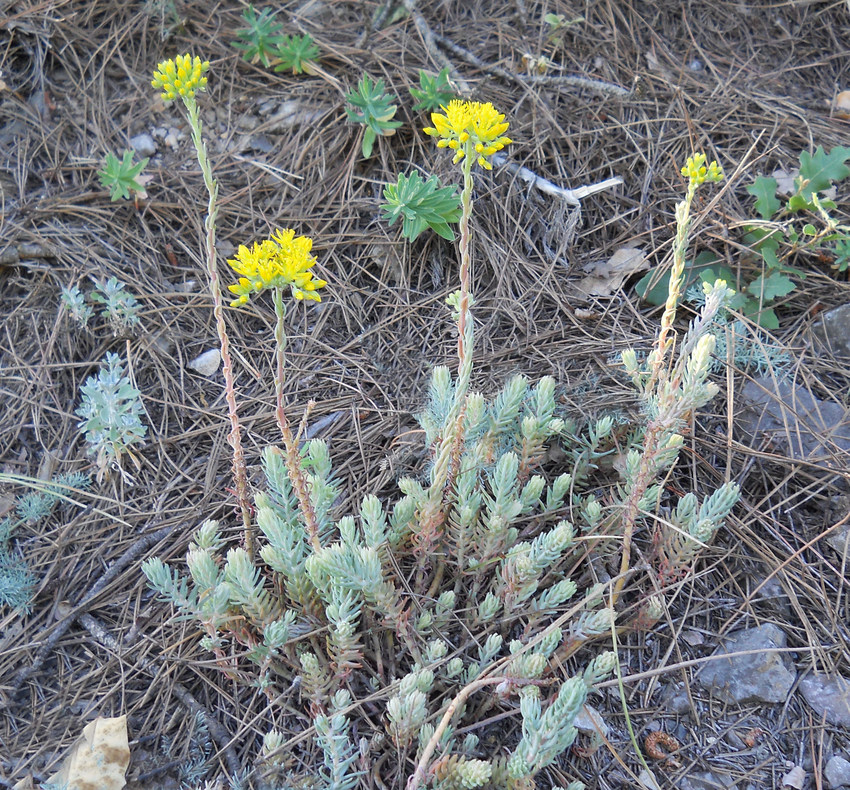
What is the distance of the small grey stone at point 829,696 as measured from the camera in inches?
77.4

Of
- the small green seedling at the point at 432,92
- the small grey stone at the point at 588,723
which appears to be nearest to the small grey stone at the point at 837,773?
the small grey stone at the point at 588,723

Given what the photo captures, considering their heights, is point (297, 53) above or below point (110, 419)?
above

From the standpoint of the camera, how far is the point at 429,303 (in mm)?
3018

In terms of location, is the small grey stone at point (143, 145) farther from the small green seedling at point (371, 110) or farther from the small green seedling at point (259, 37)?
the small green seedling at point (371, 110)

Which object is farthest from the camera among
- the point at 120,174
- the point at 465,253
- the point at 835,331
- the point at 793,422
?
the point at 120,174

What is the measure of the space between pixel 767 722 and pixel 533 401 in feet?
3.89

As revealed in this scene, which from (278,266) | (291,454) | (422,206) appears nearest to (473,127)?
(278,266)

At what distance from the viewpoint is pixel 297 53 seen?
11.0 feet

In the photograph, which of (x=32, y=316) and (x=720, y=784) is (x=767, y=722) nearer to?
(x=720, y=784)

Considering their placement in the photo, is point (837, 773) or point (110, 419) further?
point (110, 419)

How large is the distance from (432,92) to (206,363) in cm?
164

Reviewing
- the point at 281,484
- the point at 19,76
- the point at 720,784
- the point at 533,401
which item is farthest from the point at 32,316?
the point at 720,784

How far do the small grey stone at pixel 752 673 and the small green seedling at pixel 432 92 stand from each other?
2561 millimetres

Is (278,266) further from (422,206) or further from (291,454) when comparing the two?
(422,206)
